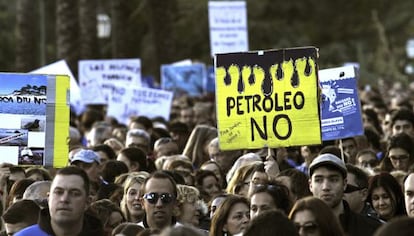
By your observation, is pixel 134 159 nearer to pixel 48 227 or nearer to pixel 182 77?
pixel 48 227

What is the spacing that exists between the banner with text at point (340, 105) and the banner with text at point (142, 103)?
26.1 ft

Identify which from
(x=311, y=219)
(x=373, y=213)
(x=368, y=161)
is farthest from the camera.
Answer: (x=368, y=161)

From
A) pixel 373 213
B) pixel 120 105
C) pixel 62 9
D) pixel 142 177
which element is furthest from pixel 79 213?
pixel 62 9

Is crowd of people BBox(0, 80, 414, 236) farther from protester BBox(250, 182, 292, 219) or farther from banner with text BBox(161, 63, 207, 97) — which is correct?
banner with text BBox(161, 63, 207, 97)

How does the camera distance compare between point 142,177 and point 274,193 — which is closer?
point 274,193

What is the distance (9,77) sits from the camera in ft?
39.5

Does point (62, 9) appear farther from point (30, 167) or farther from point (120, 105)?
point (30, 167)

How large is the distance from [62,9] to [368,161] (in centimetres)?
1594

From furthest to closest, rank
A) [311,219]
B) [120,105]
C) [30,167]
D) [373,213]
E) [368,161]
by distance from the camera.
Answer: [120,105], [368,161], [30,167], [373,213], [311,219]

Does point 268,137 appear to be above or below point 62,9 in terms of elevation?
below

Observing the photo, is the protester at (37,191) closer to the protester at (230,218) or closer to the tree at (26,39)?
the protester at (230,218)

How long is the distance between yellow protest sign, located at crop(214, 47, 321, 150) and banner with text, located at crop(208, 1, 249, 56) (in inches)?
585

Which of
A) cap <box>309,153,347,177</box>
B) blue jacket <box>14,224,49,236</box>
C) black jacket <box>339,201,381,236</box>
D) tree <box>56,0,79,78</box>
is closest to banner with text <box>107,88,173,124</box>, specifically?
tree <box>56,0,79,78</box>

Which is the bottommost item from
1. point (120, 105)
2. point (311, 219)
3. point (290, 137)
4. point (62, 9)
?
point (311, 219)
